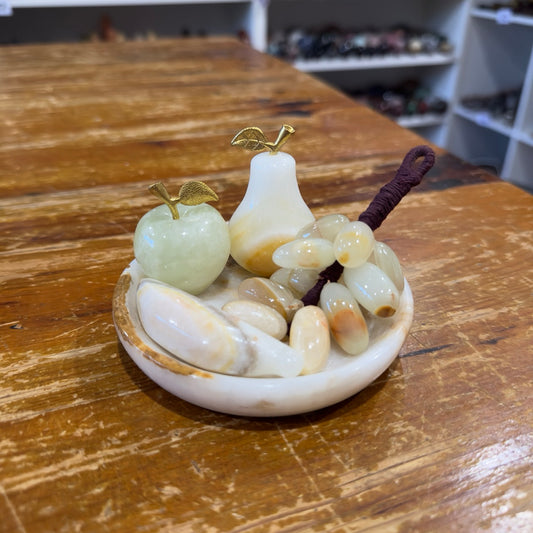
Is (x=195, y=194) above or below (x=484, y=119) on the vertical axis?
above

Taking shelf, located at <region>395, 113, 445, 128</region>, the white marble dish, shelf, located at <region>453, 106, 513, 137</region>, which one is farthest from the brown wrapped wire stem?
shelf, located at <region>395, 113, 445, 128</region>

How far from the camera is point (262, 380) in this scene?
399mm

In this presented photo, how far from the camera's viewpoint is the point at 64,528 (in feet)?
1.14

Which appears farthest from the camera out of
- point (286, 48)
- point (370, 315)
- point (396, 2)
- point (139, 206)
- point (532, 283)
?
point (396, 2)

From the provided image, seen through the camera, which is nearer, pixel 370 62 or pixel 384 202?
pixel 384 202

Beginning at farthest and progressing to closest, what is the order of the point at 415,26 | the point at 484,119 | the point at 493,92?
the point at 415,26 < the point at 493,92 < the point at 484,119

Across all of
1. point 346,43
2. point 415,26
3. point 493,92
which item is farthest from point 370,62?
point 493,92

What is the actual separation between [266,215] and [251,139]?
0.07m

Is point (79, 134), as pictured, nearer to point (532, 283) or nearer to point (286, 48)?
point (532, 283)

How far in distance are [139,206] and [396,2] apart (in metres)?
2.57

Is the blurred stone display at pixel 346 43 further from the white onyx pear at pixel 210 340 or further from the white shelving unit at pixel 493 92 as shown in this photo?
the white onyx pear at pixel 210 340

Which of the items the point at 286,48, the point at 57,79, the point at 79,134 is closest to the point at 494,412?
the point at 79,134

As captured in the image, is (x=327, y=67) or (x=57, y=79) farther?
(x=327, y=67)

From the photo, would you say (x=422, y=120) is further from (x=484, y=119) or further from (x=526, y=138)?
(x=526, y=138)
